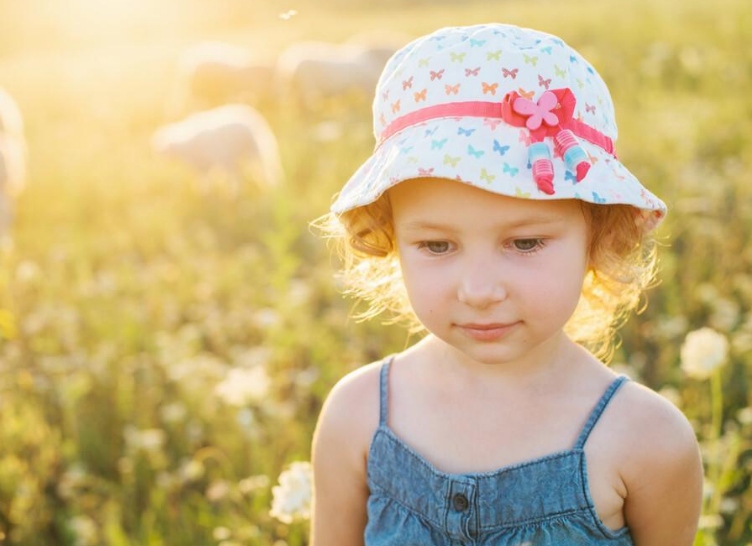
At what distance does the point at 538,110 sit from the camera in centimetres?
132

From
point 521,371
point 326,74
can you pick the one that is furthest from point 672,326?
point 326,74

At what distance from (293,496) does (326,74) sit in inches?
309

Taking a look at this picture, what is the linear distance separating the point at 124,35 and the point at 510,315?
80.5ft

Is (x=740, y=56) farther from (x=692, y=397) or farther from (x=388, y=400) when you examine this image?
(x=388, y=400)

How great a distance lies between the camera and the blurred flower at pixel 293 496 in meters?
1.74

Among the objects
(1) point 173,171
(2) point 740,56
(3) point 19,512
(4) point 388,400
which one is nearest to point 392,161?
(4) point 388,400

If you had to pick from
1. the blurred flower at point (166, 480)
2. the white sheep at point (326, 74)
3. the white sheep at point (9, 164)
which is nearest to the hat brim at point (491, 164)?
the blurred flower at point (166, 480)

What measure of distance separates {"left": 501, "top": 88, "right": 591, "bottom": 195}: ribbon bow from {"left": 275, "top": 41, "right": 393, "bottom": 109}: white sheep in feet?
25.8

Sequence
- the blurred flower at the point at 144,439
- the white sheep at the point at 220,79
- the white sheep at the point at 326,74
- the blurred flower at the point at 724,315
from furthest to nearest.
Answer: the white sheep at the point at 220,79 < the white sheep at the point at 326,74 < the blurred flower at the point at 724,315 < the blurred flower at the point at 144,439

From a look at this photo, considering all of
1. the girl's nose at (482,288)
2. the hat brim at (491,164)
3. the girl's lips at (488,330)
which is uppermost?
the hat brim at (491,164)

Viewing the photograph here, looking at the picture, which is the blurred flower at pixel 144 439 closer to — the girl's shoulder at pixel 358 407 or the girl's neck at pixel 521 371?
the girl's shoulder at pixel 358 407

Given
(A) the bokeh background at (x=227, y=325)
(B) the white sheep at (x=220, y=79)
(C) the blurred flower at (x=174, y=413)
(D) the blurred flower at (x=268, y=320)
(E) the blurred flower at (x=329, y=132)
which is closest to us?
(A) the bokeh background at (x=227, y=325)

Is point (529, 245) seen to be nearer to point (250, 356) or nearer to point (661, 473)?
point (661, 473)

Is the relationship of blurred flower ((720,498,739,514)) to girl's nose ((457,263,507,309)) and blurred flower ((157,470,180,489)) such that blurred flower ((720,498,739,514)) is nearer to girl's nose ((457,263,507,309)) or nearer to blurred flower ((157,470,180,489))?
girl's nose ((457,263,507,309))
